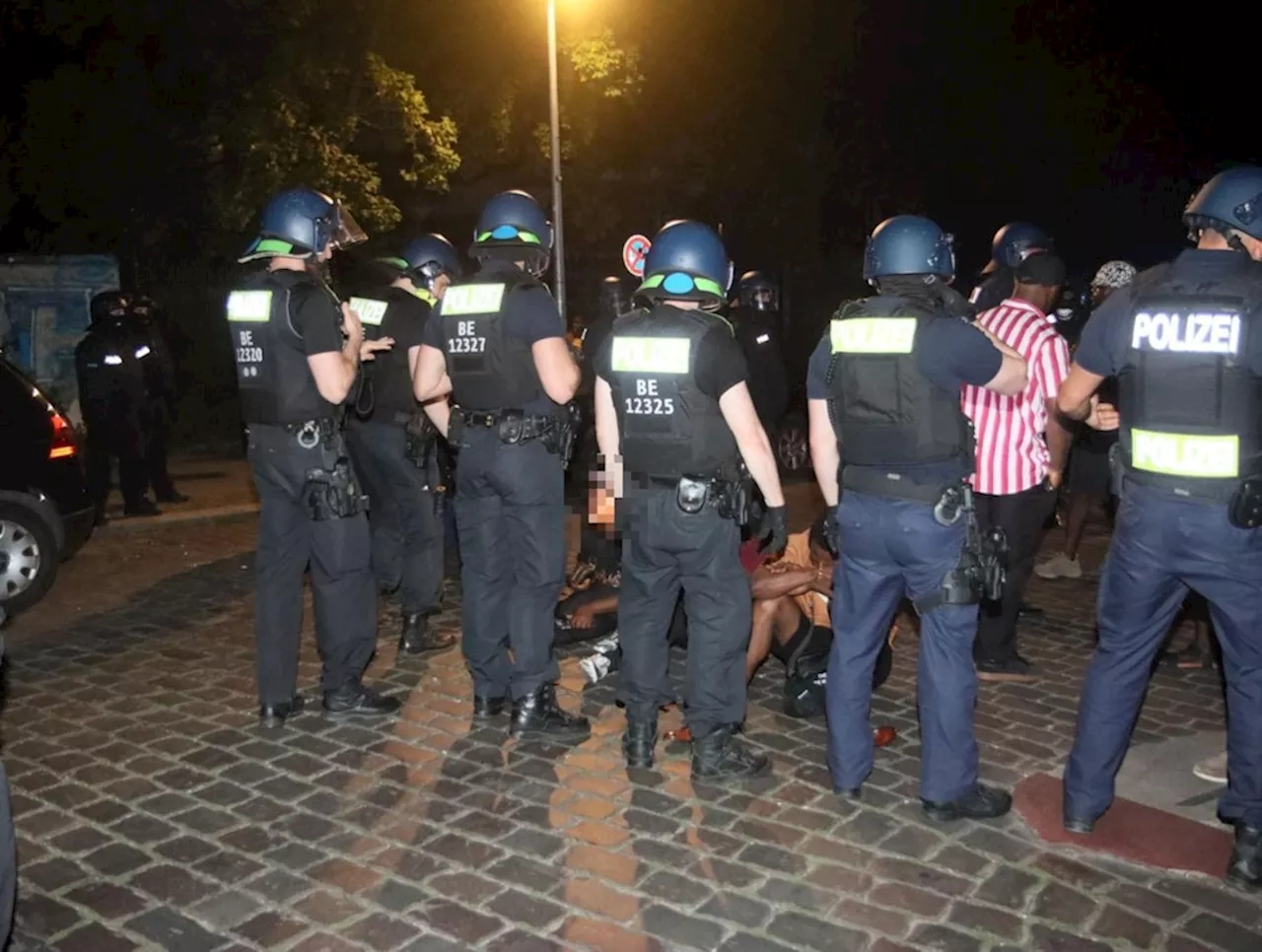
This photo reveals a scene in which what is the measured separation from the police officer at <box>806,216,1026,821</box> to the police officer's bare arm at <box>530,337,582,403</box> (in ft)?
3.67

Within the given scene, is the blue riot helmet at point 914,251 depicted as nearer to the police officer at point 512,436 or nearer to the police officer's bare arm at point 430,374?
the police officer at point 512,436

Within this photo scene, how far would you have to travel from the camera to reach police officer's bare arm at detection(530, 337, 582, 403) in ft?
17.5

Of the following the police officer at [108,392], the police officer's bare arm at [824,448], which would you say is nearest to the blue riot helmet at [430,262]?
the police officer's bare arm at [824,448]

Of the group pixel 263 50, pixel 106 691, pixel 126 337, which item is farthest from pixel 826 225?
pixel 106 691

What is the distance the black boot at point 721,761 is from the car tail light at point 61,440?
5.11 metres

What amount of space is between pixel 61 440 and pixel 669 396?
506 centimetres

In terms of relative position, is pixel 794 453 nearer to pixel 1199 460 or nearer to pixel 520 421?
pixel 520 421

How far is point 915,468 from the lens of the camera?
14.8ft

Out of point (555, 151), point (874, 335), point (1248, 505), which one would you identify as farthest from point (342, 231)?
point (555, 151)

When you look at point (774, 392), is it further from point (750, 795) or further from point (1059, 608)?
point (750, 795)

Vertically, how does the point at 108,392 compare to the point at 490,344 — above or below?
below

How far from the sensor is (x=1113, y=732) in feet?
14.6

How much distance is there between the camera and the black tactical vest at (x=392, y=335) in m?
6.97

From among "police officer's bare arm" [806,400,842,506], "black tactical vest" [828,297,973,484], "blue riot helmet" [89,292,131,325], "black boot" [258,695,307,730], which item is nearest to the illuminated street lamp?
"blue riot helmet" [89,292,131,325]
